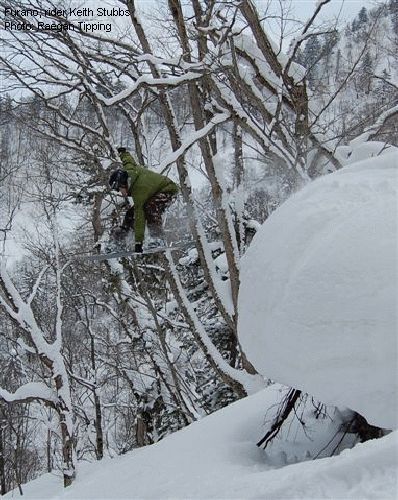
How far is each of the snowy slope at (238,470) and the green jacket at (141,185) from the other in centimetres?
361

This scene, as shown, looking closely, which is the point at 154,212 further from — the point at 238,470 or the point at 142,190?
the point at 238,470

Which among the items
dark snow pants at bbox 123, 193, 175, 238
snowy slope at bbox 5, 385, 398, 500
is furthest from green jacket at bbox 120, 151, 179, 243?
snowy slope at bbox 5, 385, 398, 500

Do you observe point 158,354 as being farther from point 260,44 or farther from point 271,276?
point 271,276

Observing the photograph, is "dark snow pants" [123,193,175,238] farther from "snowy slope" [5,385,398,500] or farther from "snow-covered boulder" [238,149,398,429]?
"snow-covered boulder" [238,149,398,429]

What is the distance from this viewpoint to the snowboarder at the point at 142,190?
6953mm

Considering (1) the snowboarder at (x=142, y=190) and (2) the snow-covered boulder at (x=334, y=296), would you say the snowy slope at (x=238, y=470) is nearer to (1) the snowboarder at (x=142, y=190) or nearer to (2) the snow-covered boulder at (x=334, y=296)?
(2) the snow-covered boulder at (x=334, y=296)

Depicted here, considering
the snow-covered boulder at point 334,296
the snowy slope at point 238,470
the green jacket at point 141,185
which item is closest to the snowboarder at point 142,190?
the green jacket at point 141,185

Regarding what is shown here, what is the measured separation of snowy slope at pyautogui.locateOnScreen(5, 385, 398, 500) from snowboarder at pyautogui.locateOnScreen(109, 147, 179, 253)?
3620mm

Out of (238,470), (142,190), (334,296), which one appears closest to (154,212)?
(142,190)

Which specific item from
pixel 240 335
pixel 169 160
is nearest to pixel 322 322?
pixel 240 335

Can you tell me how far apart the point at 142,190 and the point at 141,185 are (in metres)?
0.07

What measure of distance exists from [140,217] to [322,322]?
5.05 metres

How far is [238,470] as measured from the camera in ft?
9.09

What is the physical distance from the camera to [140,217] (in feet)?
24.0
